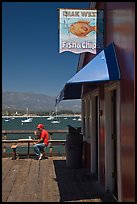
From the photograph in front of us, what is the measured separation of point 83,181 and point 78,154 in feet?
6.35

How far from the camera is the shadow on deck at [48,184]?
6914 mm

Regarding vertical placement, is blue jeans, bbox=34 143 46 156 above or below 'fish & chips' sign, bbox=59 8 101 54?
below

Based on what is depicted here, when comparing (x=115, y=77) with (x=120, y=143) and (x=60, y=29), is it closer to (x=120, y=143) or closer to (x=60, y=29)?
(x=120, y=143)

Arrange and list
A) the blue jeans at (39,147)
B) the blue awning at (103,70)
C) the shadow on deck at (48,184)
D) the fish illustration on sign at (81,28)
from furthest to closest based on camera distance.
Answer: the blue jeans at (39,147) → the fish illustration on sign at (81,28) → the shadow on deck at (48,184) → the blue awning at (103,70)

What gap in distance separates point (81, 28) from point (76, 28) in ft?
0.37

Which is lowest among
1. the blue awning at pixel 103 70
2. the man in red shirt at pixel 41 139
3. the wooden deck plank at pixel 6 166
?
the wooden deck plank at pixel 6 166

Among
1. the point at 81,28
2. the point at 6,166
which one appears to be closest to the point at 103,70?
the point at 81,28

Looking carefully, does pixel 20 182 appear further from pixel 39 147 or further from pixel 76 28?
pixel 76 28

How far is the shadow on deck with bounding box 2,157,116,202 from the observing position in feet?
22.7

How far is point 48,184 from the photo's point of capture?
828 centimetres

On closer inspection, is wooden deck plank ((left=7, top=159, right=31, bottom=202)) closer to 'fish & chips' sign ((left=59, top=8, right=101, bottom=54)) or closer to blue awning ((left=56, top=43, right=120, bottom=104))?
blue awning ((left=56, top=43, right=120, bottom=104))

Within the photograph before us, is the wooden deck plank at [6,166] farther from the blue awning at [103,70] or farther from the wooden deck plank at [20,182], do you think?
the blue awning at [103,70]

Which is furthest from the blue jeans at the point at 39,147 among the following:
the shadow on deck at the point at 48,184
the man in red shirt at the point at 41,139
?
the shadow on deck at the point at 48,184

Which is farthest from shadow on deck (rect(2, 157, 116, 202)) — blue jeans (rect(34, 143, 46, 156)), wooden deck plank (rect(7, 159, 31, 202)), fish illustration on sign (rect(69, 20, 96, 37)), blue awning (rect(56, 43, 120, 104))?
fish illustration on sign (rect(69, 20, 96, 37))
